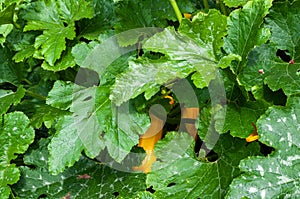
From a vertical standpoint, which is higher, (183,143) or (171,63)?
(171,63)

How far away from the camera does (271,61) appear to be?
2199mm

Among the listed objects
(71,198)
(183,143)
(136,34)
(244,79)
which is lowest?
(71,198)

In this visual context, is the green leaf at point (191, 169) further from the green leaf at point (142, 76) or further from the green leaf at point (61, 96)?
the green leaf at point (61, 96)

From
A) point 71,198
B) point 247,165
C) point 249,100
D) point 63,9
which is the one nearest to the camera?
point 247,165

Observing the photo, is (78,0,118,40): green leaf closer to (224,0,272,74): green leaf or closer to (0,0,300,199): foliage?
(0,0,300,199): foliage

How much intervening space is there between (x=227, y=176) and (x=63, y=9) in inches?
38.9

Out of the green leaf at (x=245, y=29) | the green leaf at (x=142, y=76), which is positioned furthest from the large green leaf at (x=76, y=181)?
the green leaf at (x=245, y=29)

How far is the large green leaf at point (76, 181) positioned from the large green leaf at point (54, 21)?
409 mm

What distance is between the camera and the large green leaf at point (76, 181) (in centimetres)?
234

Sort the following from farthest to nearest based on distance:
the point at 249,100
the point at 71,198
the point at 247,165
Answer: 1. the point at 71,198
2. the point at 249,100
3. the point at 247,165

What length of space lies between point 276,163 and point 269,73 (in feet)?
1.12

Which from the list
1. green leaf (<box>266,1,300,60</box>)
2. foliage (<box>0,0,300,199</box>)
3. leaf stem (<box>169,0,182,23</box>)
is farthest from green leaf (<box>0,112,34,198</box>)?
green leaf (<box>266,1,300,60</box>)

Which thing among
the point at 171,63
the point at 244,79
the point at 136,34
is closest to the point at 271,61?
the point at 244,79

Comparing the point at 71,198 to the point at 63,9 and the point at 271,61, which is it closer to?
the point at 63,9
